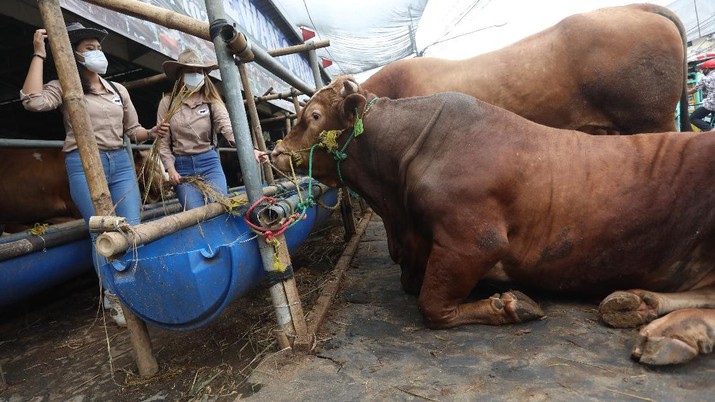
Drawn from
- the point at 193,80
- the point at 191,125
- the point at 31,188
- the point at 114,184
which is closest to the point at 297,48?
the point at 193,80

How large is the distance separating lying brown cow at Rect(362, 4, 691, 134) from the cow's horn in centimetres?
167

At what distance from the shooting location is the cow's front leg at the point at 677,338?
1.81 metres

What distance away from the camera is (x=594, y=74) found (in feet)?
13.1

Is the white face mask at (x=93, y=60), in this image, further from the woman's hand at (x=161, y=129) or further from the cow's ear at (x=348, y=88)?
the cow's ear at (x=348, y=88)

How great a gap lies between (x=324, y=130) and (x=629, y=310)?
219 cm

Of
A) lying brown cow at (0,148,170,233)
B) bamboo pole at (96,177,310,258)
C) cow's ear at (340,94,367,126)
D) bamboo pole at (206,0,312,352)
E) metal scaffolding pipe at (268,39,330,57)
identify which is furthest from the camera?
metal scaffolding pipe at (268,39,330,57)

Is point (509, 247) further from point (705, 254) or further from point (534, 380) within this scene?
point (705, 254)

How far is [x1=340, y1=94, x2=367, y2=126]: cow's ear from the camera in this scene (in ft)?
9.79

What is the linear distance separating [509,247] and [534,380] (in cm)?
85

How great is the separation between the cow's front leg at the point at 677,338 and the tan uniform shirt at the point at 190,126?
3.35 meters

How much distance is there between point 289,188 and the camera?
13.3 ft

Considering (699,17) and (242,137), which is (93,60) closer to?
(242,137)

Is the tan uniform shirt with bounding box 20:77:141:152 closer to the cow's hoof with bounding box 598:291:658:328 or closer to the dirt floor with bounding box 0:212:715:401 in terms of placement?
the dirt floor with bounding box 0:212:715:401

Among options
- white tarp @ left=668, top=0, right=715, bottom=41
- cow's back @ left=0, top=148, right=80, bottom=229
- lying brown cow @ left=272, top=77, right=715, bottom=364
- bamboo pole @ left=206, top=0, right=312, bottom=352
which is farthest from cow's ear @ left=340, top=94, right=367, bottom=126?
white tarp @ left=668, top=0, right=715, bottom=41
